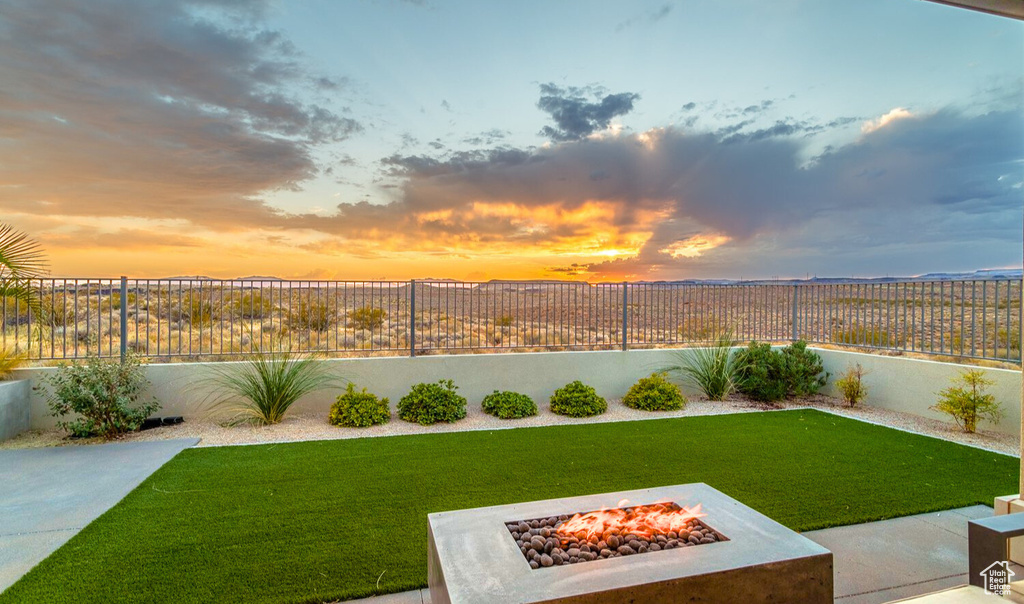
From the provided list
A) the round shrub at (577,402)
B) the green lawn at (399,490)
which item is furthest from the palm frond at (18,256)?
the round shrub at (577,402)

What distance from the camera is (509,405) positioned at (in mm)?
7062

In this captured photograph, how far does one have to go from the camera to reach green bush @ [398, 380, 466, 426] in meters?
6.69

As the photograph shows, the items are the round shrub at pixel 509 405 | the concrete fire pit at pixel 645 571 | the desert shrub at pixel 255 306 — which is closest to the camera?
the concrete fire pit at pixel 645 571

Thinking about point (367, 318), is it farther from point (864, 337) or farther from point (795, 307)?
point (864, 337)

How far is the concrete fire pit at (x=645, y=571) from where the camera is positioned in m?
1.64

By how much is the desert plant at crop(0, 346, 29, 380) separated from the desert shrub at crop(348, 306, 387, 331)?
396 cm

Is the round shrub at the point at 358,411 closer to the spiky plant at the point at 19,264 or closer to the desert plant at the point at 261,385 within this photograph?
the desert plant at the point at 261,385

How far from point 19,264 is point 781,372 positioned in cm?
1053

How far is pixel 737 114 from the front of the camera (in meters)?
8.96

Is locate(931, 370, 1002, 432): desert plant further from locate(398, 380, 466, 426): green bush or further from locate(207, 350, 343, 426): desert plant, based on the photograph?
locate(207, 350, 343, 426): desert plant

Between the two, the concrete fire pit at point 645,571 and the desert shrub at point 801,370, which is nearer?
the concrete fire pit at point 645,571

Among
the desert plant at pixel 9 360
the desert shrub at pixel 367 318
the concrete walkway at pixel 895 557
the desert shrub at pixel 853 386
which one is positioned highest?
the desert shrub at pixel 367 318

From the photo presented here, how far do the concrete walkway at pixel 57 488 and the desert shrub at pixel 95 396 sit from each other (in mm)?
366

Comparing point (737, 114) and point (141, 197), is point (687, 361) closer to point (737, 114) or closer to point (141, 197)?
point (737, 114)
